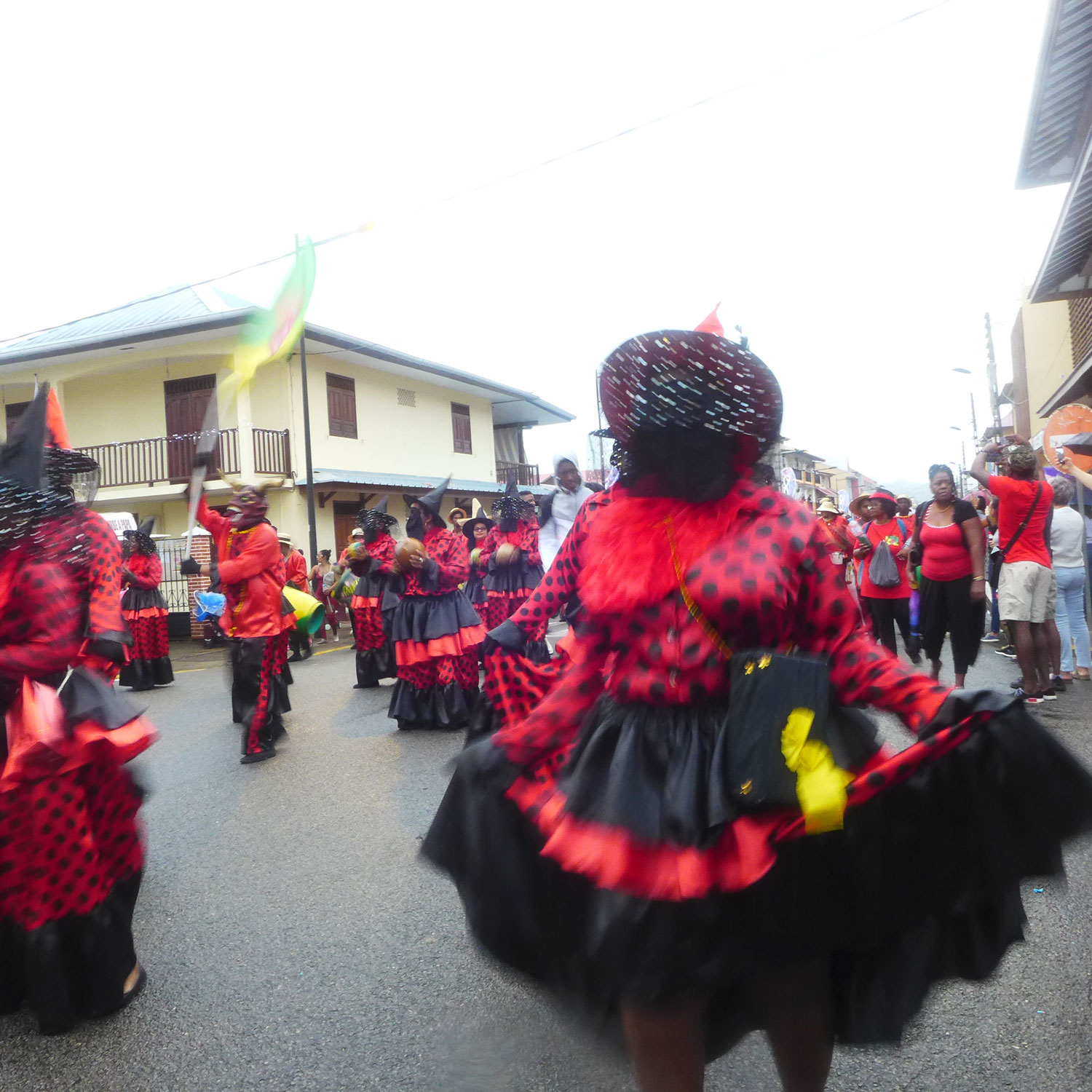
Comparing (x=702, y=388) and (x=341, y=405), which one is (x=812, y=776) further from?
(x=341, y=405)

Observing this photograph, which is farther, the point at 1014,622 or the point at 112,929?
the point at 1014,622

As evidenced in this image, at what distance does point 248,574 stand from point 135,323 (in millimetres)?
14360

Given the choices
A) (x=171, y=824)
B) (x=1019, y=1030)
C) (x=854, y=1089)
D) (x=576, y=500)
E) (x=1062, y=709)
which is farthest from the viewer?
(x=576, y=500)

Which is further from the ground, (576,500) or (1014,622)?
(576,500)

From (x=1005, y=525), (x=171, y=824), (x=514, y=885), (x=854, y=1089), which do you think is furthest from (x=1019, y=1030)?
(x=1005, y=525)

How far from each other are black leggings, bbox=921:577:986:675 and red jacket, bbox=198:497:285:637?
15.7 ft

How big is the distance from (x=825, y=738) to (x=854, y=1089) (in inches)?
49.0

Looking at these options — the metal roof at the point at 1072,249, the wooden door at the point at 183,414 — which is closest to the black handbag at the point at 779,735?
the metal roof at the point at 1072,249

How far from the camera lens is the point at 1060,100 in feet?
38.2

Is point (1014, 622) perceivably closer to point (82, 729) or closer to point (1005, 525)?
point (1005, 525)

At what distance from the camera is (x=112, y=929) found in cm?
286

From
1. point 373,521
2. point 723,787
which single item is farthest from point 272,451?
point 723,787

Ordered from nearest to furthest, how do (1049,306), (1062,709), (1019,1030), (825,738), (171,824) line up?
(825,738), (1019,1030), (171,824), (1062,709), (1049,306)

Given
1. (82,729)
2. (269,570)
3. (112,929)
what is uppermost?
(269,570)
